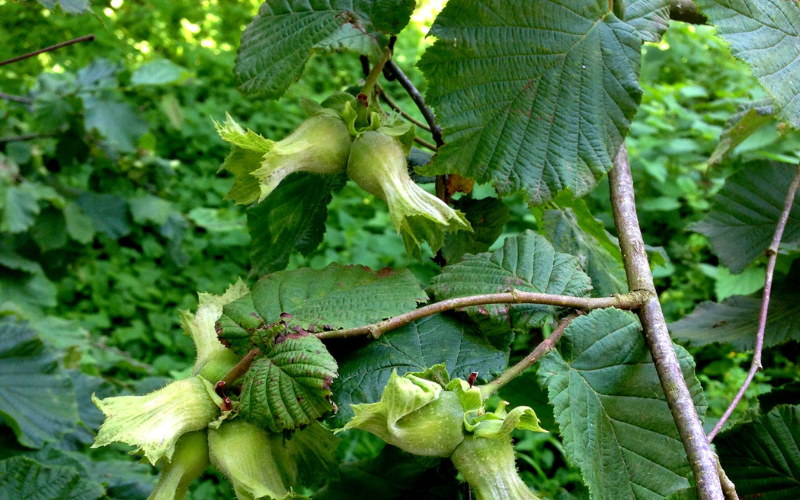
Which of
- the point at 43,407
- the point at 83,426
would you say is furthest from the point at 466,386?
the point at 83,426

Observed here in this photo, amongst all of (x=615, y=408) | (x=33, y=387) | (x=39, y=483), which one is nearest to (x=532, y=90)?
(x=615, y=408)

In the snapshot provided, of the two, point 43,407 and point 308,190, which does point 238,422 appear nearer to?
point 308,190

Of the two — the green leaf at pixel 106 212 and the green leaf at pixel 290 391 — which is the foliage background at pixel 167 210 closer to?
the green leaf at pixel 106 212

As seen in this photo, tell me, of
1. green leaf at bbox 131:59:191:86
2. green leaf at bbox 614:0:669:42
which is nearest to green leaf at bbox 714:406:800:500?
green leaf at bbox 614:0:669:42

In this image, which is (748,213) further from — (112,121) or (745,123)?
(112,121)

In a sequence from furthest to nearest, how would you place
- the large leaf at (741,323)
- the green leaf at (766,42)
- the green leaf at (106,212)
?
the green leaf at (106,212), the large leaf at (741,323), the green leaf at (766,42)

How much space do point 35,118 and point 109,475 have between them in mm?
1603

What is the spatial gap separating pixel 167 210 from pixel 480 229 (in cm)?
234

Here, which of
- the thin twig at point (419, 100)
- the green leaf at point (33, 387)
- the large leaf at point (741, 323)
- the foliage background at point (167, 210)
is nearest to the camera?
the thin twig at point (419, 100)

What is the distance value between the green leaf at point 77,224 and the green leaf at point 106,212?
0.14m

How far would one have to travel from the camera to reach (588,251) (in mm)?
1099

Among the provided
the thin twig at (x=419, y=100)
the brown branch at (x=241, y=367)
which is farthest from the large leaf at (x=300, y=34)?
the brown branch at (x=241, y=367)

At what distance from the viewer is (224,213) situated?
3740 mm

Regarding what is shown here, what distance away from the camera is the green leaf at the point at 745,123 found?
126cm
